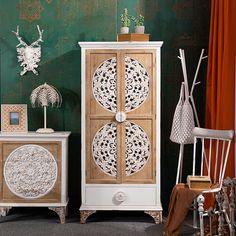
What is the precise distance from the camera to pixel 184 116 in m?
4.85

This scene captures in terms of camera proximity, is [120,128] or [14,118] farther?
[14,118]

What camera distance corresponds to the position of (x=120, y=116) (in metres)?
4.84

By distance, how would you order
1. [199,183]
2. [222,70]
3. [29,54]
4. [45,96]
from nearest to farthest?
[199,183], [222,70], [45,96], [29,54]

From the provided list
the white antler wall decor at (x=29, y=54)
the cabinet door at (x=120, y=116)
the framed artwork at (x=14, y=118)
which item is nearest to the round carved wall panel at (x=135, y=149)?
the cabinet door at (x=120, y=116)

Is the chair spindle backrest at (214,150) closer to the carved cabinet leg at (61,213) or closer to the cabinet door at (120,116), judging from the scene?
the cabinet door at (120,116)

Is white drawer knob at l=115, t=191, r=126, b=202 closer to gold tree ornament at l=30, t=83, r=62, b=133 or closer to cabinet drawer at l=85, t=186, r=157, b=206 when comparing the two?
cabinet drawer at l=85, t=186, r=157, b=206

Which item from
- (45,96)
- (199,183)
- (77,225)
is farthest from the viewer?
(45,96)

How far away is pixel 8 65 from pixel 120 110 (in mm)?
1318

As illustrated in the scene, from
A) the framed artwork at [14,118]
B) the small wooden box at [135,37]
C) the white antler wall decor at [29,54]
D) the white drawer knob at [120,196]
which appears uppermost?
the small wooden box at [135,37]

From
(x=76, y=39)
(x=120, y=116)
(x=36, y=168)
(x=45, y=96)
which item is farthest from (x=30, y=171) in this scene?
(x=76, y=39)

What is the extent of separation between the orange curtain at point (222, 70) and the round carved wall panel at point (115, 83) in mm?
630

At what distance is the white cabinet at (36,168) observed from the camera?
488cm

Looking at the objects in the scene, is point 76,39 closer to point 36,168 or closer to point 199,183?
point 36,168

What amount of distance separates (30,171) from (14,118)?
1.90 feet
